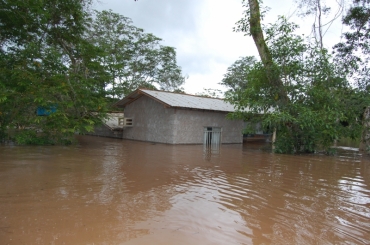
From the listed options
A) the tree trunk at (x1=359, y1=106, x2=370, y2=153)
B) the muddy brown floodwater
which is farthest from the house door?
the muddy brown floodwater

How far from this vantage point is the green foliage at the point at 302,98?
42.3 feet

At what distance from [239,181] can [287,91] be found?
25.7 ft

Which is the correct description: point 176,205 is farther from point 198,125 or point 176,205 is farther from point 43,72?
point 198,125

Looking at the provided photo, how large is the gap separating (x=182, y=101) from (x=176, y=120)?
159cm

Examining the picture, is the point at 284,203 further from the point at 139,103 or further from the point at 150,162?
the point at 139,103

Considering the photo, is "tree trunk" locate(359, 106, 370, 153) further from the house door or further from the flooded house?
the house door

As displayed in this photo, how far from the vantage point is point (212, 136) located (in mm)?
19516

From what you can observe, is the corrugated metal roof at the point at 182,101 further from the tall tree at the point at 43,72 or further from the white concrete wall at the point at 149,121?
the tall tree at the point at 43,72

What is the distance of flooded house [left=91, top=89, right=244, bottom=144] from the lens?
58.3 feet

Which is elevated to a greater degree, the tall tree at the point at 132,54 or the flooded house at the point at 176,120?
the tall tree at the point at 132,54

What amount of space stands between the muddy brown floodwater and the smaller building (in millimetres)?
8907

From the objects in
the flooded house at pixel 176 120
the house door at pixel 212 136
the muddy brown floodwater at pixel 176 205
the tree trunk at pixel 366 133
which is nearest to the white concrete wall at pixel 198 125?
the flooded house at pixel 176 120

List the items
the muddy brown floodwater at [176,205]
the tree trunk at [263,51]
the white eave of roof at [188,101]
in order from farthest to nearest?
1. the white eave of roof at [188,101]
2. the tree trunk at [263,51]
3. the muddy brown floodwater at [176,205]

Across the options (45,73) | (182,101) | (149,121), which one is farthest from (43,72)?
Result: (182,101)
